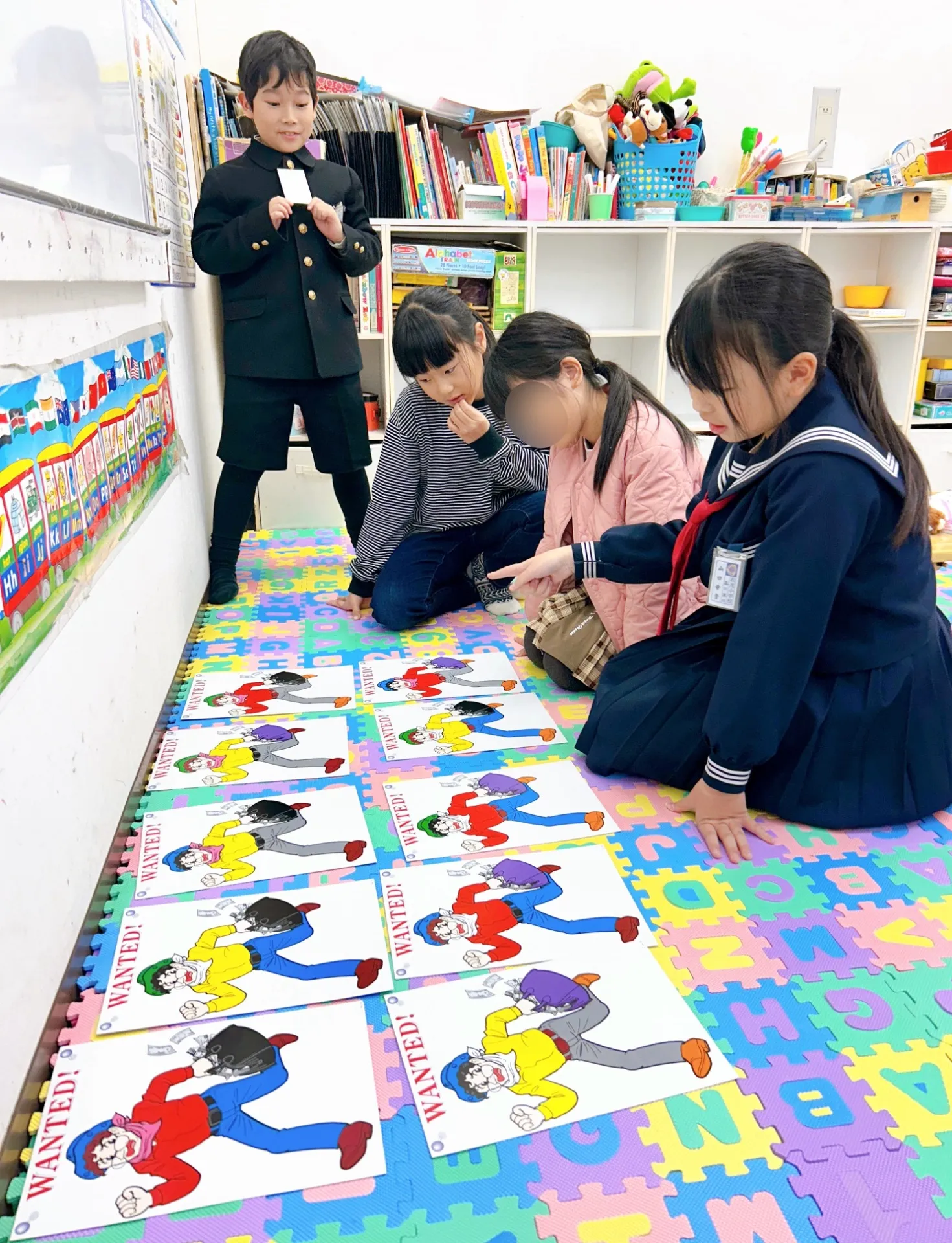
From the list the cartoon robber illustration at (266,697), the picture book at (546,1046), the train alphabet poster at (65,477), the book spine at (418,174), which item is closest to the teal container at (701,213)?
the book spine at (418,174)

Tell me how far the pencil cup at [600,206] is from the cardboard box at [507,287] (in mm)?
259

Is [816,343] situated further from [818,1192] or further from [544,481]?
[544,481]

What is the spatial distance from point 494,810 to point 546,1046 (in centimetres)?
44

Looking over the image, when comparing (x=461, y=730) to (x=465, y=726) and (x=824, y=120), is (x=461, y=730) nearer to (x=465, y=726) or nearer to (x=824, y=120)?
(x=465, y=726)

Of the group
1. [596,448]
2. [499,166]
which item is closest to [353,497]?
[596,448]

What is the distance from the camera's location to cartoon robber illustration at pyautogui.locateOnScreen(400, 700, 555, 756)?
1.50 m

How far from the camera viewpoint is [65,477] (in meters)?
1.11

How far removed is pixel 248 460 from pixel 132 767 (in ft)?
3.57

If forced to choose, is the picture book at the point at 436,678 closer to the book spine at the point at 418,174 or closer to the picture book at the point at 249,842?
the picture book at the point at 249,842

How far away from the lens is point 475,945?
1.03 m

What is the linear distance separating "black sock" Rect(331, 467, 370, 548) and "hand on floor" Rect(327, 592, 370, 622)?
248 mm

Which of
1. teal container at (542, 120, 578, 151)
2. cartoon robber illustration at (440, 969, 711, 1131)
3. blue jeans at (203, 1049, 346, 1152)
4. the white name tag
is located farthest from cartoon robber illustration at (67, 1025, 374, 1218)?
teal container at (542, 120, 578, 151)

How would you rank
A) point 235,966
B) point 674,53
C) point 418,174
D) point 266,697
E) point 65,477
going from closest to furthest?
point 235,966, point 65,477, point 266,697, point 418,174, point 674,53

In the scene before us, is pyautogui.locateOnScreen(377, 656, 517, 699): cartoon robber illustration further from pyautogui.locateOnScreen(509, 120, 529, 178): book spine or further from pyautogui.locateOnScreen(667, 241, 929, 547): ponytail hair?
pyautogui.locateOnScreen(509, 120, 529, 178): book spine
